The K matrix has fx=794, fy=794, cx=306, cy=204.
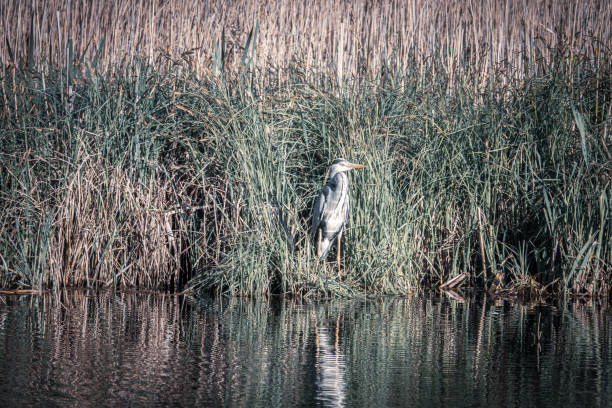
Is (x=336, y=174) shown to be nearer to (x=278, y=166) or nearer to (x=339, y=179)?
(x=339, y=179)

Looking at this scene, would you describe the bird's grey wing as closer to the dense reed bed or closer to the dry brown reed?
the dense reed bed

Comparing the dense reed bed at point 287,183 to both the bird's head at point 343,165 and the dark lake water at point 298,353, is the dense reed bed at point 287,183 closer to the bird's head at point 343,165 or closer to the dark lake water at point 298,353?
the bird's head at point 343,165

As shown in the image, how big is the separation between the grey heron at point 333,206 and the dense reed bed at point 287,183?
0.16 metres

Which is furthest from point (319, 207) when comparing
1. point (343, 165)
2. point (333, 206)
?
point (343, 165)

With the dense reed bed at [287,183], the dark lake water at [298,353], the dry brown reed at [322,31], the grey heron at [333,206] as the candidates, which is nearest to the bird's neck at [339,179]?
the grey heron at [333,206]

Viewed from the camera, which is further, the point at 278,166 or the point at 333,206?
the point at 278,166

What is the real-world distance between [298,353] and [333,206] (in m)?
2.46

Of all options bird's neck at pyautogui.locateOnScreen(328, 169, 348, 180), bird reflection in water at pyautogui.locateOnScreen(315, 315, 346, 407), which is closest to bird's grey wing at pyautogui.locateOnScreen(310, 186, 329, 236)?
bird's neck at pyautogui.locateOnScreen(328, 169, 348, 180)

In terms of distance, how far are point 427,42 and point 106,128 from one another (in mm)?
3774

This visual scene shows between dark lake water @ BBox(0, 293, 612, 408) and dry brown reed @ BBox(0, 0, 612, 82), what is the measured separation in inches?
125

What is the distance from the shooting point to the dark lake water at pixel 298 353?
11.5ft

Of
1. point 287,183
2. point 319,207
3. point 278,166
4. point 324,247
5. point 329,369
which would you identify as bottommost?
point 329,369

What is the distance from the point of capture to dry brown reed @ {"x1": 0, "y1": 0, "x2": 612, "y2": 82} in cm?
845

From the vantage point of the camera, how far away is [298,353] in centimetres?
441
